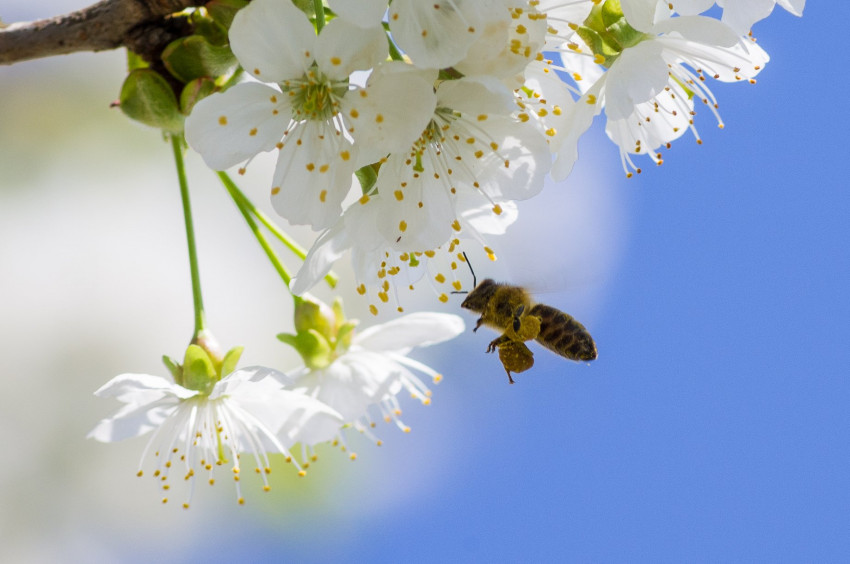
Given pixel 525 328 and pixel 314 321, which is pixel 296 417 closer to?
pixel 314 321

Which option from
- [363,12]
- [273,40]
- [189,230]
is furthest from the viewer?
[189,230]

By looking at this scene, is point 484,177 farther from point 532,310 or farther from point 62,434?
point 62,434

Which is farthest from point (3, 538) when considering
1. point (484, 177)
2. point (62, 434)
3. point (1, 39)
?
point (484, 177)

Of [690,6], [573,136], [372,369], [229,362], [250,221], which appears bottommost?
[372,369]

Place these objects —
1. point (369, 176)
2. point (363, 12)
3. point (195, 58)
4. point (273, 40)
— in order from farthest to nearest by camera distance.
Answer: point (195, 58) < point (369, 176) < point (273, 40) < point (363, 12)

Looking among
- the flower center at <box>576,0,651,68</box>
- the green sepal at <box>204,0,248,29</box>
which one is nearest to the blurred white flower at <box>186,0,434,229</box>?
the green sepal at <box>204,0,248,29</box>

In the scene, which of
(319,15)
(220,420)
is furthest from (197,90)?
(220,420)

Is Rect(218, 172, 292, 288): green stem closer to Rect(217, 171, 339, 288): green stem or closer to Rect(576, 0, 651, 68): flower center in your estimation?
Rect(217, 171, 339, 288): green stem
